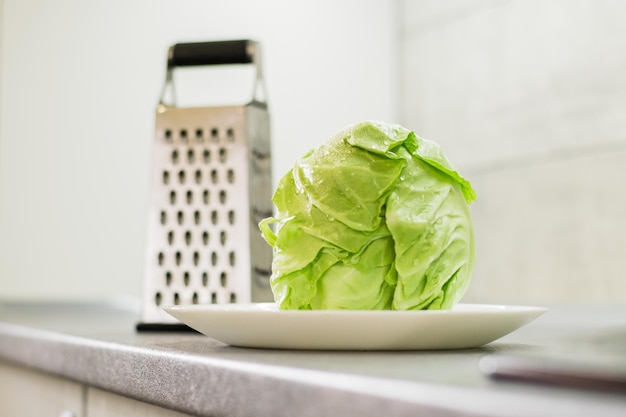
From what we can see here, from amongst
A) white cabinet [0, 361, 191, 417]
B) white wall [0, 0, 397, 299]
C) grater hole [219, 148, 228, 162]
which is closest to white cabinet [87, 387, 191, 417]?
white cabinet [0, 361, 191, 417]

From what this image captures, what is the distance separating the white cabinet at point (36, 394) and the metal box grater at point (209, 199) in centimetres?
16

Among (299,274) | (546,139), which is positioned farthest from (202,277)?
(546,139)

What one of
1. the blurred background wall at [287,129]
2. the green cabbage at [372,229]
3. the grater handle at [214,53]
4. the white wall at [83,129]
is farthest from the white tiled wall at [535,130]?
the green cabbage at [372,229]

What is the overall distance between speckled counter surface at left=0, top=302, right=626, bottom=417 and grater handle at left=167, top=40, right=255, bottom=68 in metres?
0.53

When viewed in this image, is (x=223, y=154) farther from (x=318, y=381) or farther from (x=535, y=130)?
A: (x=535, y=130)

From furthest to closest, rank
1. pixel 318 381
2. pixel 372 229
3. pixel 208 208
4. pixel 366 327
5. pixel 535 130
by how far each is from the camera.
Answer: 1. pixel 535 130
2. pixel 208 208
3. pixel 372 229
4. pixel 366 327
5. pixel 318 381

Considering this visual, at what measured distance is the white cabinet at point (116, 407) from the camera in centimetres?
67

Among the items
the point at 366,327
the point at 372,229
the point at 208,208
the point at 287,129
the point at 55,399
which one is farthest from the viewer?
the point at 287,129

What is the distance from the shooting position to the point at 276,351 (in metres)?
0.62

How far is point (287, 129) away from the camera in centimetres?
340

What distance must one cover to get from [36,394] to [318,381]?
697mm

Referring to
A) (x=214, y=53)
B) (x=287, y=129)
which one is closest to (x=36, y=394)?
(x=214, y=53)

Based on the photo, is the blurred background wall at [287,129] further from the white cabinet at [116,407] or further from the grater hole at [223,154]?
the white cabinet at [116,407]

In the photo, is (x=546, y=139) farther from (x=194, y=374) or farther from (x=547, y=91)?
(x=194, y=374)
